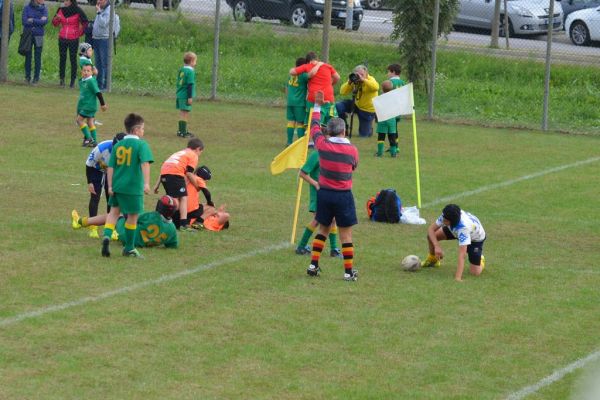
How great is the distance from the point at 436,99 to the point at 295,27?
18.7 ft

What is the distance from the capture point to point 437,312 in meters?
11.9

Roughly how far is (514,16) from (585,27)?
2.39 meters

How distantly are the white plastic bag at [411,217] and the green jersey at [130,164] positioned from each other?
4331 mm

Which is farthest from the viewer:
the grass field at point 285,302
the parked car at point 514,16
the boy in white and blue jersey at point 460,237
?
the parked car at point 514,16

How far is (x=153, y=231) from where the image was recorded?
46.3ft

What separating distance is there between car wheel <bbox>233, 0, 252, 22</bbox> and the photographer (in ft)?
32.1

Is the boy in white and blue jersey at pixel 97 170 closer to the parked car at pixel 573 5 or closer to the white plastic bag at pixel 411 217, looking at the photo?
the white plastic bag at pixel 411 217

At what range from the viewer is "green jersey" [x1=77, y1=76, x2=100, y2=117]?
68.2ft

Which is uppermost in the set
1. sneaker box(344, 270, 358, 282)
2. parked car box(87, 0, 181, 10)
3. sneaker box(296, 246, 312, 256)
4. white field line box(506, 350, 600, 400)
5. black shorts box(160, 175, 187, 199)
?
parked car box(87, 0, 181, 10)

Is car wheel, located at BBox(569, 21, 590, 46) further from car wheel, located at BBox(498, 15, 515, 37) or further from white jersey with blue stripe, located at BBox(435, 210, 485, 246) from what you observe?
white jersey with blue stripe, located at BBox(435, 210, 485, 246)

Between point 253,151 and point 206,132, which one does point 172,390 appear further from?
point 206,132

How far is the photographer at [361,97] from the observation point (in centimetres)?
2384

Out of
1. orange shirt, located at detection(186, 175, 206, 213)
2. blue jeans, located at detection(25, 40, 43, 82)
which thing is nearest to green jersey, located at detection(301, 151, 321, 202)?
orange shirt, located at detection(186, 175, 206, 213)

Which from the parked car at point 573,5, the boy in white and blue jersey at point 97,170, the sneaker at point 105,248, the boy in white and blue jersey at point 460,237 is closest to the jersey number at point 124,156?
the boy in white and blue jersey at point 97,170
